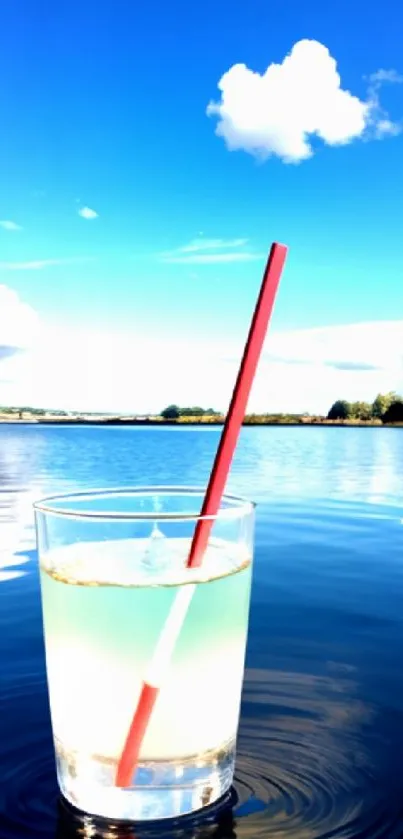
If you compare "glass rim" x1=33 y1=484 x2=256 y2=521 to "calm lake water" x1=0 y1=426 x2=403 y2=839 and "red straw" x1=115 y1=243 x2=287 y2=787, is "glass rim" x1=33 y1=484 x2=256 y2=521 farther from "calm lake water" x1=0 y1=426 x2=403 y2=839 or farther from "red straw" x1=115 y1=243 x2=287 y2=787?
"calm lake water" x1=0 y1=426 x2=403 y2=839

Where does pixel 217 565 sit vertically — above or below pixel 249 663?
above

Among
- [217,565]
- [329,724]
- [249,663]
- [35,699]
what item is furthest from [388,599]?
[217,565]

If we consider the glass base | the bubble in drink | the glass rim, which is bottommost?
the glass base

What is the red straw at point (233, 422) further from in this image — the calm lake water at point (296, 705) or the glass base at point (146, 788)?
the calm lake water at point (296, 705)

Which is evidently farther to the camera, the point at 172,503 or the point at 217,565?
the point at 172,503

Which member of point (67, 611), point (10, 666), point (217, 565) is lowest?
point (10, 666)

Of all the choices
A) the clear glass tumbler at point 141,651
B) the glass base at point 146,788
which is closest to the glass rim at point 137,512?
the clear glass tumbler at point 141,651

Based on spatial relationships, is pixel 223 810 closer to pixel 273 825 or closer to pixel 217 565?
pixel 273 825

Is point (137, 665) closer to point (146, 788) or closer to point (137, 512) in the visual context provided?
point (146, 788)

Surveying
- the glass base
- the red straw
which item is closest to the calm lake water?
the glass base
